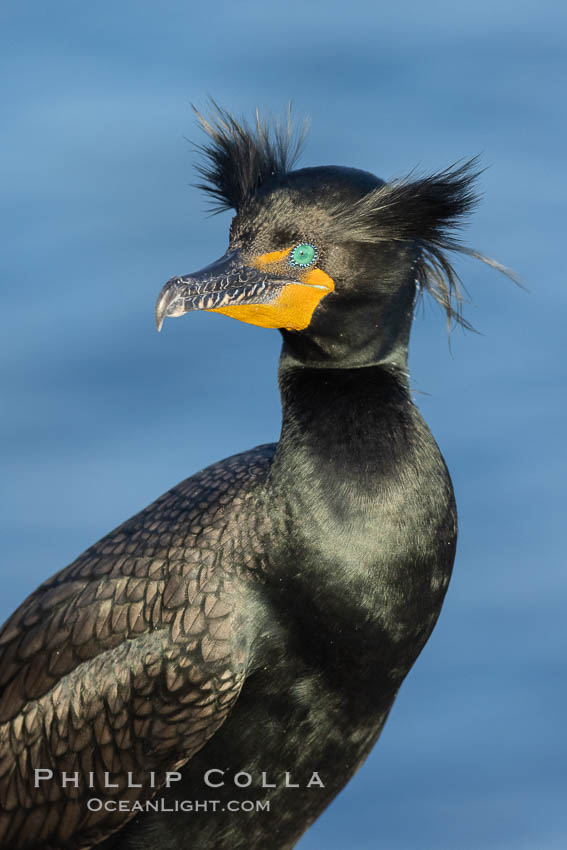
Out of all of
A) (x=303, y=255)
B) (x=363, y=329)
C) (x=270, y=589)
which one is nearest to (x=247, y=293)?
(x=303, y=255)

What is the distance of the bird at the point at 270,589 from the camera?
193 inches

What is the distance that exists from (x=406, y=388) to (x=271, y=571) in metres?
0.87

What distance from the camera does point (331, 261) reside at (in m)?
4.90

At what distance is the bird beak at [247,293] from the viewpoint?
15.7ft

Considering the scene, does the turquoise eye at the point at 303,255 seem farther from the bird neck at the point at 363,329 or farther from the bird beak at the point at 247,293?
the bird neck at the point at 363,329

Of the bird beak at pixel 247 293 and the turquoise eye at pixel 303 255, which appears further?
the turquoise eye at pixel 303 255

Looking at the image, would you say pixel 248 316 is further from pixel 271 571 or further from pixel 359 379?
pixel 271 571

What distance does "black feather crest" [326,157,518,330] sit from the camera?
16.0ft

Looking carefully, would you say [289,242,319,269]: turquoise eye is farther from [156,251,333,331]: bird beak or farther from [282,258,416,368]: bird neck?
[282,258,416,368]: bird neck

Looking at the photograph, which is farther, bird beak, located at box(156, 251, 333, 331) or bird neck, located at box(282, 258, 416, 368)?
bird neck, located at box(282, 258, 416, 368)

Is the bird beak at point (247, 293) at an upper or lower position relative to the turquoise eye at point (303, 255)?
lower

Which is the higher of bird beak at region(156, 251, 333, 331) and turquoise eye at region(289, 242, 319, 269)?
turquoise eye at region(289, 242, 319, 269)

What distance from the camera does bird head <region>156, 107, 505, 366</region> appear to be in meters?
4.88

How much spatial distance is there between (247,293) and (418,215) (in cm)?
72
